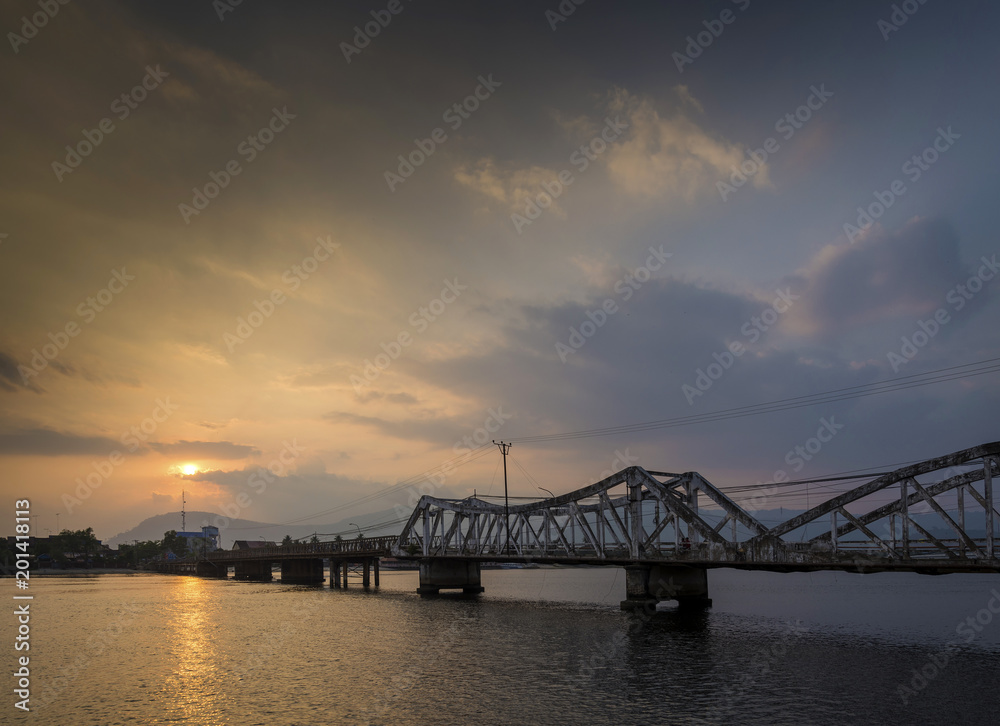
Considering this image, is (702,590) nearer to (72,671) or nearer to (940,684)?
(940,684)

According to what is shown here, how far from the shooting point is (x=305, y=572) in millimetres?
143250

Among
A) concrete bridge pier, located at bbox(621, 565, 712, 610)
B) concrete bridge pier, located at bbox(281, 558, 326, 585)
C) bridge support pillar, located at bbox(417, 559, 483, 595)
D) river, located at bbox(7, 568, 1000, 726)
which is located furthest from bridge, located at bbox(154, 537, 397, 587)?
concrete bridge pier, located at bbox(621, 565, 712, 610)

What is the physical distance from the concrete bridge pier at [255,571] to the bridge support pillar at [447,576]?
85.3 m

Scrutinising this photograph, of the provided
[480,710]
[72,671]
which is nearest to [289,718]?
[480,710]

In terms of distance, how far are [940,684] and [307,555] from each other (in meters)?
112

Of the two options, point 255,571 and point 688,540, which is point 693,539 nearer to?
point 688,540

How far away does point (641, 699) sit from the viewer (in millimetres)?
29203

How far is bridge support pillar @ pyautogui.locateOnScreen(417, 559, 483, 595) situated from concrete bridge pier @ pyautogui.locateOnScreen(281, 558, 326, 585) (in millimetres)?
54555

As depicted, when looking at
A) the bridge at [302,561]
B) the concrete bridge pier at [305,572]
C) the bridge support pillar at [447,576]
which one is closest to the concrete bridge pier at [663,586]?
the bridge support pillar at [447,576]

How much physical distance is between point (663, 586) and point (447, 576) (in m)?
41.1

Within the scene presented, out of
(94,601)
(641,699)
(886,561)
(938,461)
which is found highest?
(938,461)

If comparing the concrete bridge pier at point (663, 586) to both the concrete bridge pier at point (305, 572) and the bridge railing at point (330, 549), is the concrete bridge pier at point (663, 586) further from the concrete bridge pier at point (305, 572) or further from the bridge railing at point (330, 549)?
the concrete bridge pier at point (305, 572)

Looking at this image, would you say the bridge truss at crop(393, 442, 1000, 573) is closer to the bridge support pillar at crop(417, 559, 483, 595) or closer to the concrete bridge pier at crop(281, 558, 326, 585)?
the bridge support pillar at crop(417, 559, 483, 595)

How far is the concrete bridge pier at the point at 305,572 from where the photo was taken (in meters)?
141
